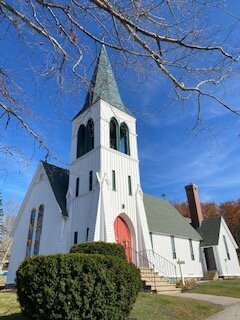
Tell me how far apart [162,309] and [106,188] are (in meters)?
9.03

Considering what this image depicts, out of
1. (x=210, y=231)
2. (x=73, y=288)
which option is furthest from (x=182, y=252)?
(x=73, y=288)

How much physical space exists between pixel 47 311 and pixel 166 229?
690 inches

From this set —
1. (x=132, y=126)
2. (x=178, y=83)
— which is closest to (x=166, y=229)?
(x=132, y=126)

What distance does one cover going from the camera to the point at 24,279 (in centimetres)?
611

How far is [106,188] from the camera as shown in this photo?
17.0 metres

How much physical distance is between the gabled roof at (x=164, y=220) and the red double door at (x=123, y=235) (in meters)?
3.14

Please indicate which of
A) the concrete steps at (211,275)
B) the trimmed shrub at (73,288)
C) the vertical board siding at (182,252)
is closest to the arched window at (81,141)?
the vertical board siding at (182,252)

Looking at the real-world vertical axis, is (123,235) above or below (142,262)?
above

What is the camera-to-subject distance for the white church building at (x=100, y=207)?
55.6 ft

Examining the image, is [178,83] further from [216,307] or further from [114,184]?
[114,184]

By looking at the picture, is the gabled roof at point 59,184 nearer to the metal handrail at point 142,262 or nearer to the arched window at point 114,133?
the arched window at point 114,133

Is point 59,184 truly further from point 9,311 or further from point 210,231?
point 210,231

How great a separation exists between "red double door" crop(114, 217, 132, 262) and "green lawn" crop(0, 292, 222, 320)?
675 cm

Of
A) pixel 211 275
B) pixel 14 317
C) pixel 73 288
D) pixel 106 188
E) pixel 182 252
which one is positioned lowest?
pixel 14 317
